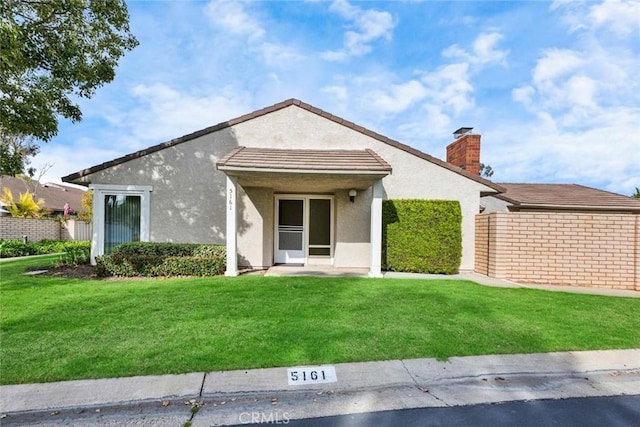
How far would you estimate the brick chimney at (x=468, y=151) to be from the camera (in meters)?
13.1

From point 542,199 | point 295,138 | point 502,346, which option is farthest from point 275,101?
point 542,199

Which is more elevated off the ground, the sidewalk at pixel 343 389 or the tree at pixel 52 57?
the tree at pixel 52 57

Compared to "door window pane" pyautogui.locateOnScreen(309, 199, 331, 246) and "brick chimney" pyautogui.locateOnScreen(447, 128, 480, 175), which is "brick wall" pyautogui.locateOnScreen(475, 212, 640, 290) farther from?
"door window pane" pyautogui.locateOnScreen(309, 199, 331, 246)

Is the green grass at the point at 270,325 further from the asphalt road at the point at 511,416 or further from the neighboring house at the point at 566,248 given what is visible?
the neighboring house at the point at 566,248

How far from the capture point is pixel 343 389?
12.0ft

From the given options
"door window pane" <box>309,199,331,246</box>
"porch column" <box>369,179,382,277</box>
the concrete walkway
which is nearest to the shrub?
the concrete walkway

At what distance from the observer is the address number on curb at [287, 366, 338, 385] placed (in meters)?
3.76

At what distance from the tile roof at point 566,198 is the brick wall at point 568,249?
2.61 m

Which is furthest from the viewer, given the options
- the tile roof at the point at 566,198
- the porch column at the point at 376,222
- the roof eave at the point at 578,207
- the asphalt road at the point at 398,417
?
the tile roof at the point at 566,198

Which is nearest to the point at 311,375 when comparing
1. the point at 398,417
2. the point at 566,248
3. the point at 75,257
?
the point at 398,417

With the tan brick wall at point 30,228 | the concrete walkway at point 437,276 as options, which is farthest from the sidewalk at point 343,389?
the tan brick wall at point 30,228

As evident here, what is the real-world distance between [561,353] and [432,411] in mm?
2605

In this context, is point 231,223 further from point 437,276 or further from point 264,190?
point 437,276

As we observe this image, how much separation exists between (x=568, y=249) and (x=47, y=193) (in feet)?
132
